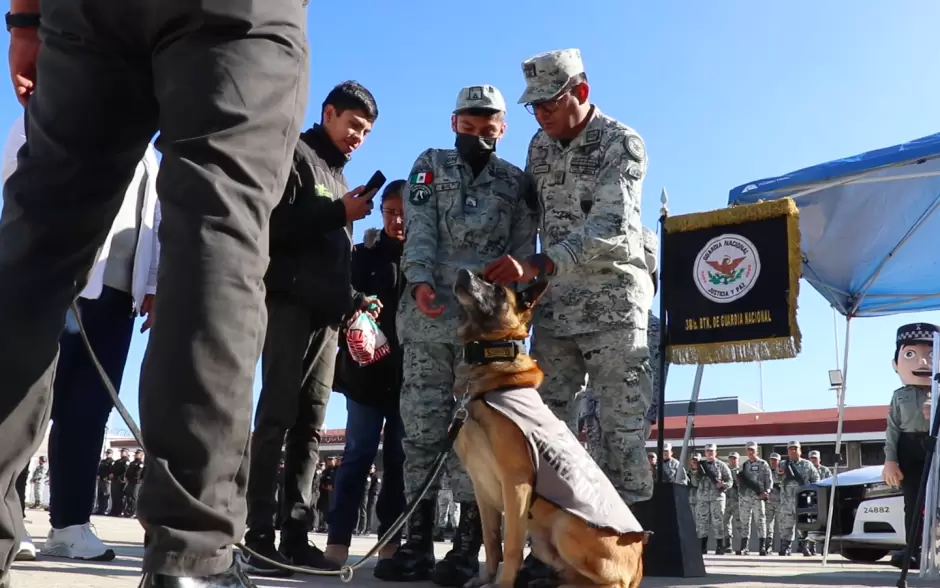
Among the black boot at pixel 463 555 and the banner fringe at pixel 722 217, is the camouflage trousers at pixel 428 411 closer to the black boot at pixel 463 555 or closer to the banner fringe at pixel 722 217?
the black boot at pixel 463 555

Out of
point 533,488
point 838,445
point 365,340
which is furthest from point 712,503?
point 533,488

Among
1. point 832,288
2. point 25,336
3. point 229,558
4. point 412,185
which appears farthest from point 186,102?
point 832,288

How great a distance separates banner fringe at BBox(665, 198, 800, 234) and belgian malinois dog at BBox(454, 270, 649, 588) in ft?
10.7

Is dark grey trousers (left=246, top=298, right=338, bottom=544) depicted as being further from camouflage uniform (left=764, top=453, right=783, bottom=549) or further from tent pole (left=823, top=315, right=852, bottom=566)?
camouflage uniform (left=764, top=453, right=783, bottom=549)

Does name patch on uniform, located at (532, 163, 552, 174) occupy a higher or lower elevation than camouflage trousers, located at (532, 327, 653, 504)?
higher

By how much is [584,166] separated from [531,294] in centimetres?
81

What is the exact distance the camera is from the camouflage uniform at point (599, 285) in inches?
146

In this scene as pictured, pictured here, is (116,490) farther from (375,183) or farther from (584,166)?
(584,166)

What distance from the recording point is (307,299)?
12.2ft

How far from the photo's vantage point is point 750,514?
1753cm

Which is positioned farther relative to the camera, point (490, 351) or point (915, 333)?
point (915, 333)

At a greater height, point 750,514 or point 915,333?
point 915,333

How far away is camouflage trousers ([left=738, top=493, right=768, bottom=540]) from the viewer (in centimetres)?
1730

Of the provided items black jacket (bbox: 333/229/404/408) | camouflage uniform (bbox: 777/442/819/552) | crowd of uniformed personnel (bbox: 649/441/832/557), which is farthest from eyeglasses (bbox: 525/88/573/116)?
camouflage uniform (bbox: 777/442/819/552)
